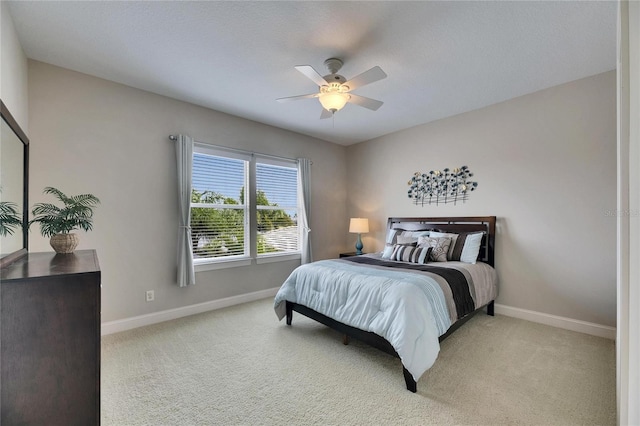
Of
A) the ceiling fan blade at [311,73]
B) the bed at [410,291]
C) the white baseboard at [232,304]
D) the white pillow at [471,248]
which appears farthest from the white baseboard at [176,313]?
the ceiling fan blade at [311,73]

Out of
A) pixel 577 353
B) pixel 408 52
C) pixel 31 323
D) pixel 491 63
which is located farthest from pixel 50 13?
pixel 577 353

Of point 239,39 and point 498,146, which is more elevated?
point 239,39

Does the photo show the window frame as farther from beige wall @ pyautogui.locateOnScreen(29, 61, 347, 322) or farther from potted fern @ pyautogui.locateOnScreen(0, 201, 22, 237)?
potted fern @ pyautogui.locateOnScreen(0, 201, 22, 237)

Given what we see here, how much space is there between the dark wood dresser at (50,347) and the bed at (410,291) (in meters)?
1.79

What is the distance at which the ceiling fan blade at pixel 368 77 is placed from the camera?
2142 millimetres

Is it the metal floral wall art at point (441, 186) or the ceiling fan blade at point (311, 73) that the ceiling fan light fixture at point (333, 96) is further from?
the metal floral wall art at point (441, 186)

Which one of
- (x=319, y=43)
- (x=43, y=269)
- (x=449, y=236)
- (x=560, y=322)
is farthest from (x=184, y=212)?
(x=560, y=322)

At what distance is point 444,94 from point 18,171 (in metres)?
4.05

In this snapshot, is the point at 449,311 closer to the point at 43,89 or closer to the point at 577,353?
the point at 577,353

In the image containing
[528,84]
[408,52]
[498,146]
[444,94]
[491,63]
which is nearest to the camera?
[408,52]

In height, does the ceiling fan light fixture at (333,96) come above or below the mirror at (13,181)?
above

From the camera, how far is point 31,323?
3.70 ft

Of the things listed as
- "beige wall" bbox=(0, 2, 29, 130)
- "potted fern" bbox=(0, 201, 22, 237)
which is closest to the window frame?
"beige wall" bbox=(0, 2, 29, 130)

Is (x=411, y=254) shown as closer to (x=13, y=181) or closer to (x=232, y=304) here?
(x=232, y=304)
